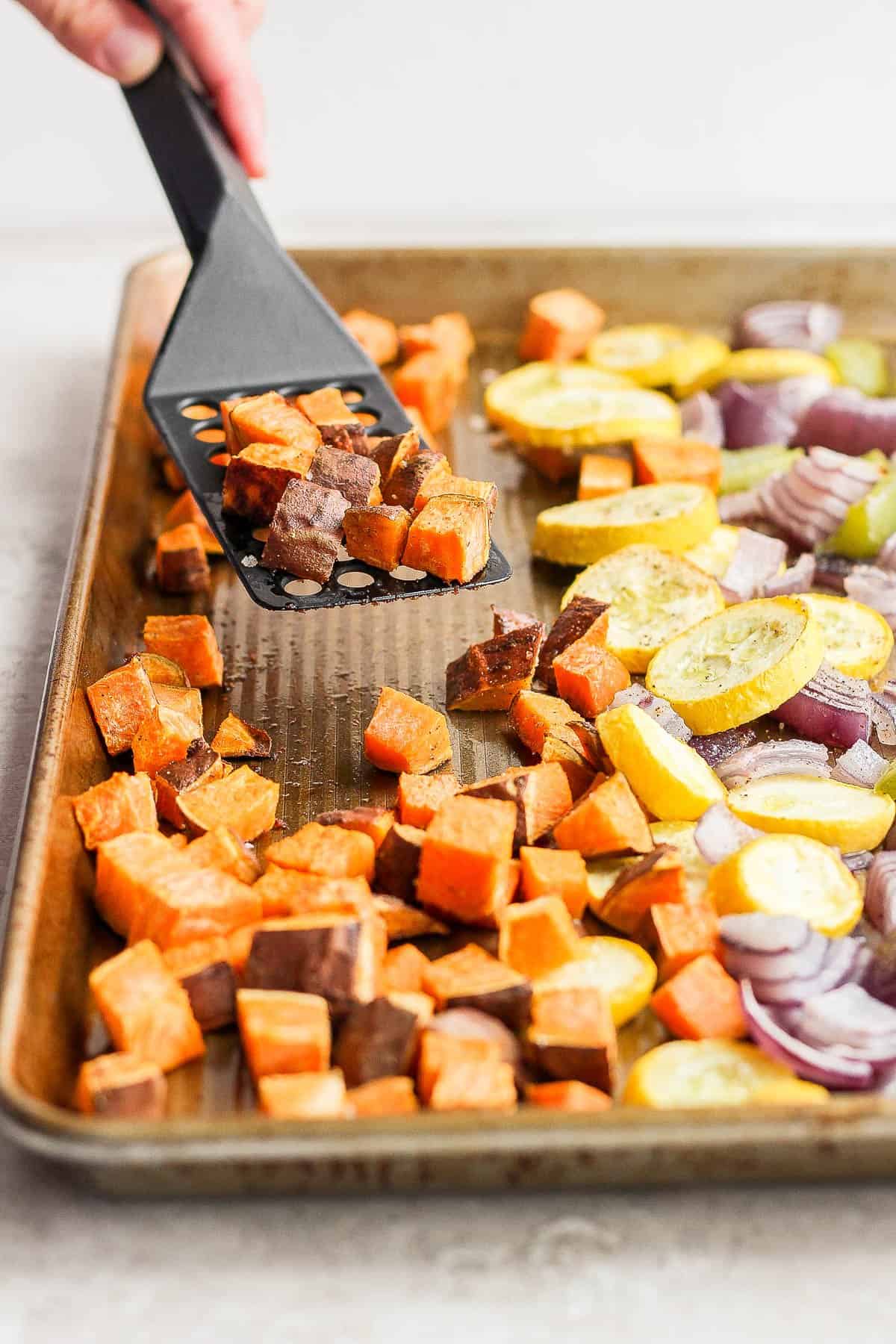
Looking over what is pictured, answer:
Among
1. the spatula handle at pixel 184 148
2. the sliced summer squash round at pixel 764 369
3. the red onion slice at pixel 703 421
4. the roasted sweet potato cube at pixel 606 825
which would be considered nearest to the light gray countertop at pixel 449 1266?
the roasted sweet potato cube at pixel 606 825

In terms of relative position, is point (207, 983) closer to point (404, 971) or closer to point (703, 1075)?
point (404, 971)

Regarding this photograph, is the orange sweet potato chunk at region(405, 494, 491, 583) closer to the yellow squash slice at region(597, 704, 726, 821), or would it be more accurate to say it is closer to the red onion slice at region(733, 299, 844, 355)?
the yellow squash slice at region(597, 704, 726, 821)

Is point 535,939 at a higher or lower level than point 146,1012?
lower

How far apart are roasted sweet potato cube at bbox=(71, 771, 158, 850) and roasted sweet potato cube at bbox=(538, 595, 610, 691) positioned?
27.2 inches

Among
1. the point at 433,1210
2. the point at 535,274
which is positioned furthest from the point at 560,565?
the point at 433,1210

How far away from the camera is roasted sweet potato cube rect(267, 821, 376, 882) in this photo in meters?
1.87

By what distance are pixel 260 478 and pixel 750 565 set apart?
0.94 m

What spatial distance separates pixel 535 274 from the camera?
11.1 ft

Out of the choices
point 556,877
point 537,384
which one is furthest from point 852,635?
point 537,384

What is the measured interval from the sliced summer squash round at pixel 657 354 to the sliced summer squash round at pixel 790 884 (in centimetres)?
155

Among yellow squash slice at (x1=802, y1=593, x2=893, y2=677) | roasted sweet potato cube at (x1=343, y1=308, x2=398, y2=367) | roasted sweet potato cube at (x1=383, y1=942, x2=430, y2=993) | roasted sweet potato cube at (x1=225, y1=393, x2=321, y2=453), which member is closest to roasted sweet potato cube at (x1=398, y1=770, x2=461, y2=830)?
roasted sweet potato cube at (x1=383, y1=942, x2=430, y2=993)

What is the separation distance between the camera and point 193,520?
269 cm

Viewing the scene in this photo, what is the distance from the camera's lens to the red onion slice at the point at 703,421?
3008 mm

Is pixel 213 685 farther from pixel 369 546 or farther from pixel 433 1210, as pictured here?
pixel 433 1210
